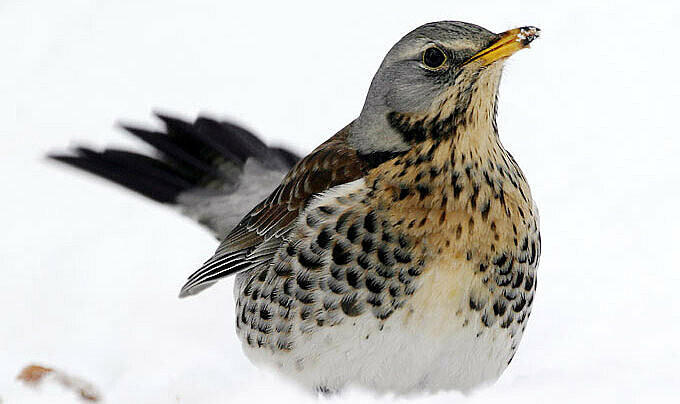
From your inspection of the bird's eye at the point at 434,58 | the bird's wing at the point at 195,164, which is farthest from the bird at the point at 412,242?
the bird's wing at the point at 195,164

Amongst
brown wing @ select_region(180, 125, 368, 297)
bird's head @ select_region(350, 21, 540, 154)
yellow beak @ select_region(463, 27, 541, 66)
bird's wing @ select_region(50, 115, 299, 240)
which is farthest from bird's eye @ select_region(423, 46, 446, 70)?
bird's wing @ select_region(50, 115, 299, 240)

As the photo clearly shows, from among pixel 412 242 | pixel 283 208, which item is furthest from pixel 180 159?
pixel 412 242

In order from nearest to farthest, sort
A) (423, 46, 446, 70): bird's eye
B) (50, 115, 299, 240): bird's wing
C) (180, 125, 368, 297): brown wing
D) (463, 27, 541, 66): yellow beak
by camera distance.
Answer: (463, 27, 541, 66): yellow beak → (423, 46, 446, 70): bird's eye → (180, 125, 368, 297): brown wing → (50, 115, 299, 240): bird's wing

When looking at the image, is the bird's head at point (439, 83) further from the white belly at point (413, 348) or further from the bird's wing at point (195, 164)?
the bird's wing at point (195, 164)

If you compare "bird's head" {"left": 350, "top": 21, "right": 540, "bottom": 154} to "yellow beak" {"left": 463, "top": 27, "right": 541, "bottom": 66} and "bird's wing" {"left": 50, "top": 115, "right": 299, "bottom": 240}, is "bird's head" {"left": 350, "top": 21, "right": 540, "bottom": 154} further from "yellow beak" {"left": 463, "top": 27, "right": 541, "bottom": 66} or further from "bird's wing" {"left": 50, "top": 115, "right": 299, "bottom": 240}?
"bird's wing" {"left": 50, "top": 115, "right": 299, "bottom": 240}

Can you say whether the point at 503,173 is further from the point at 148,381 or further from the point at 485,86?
the point at 148,381

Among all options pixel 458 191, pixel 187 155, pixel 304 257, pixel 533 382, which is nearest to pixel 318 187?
pixel 304 257
